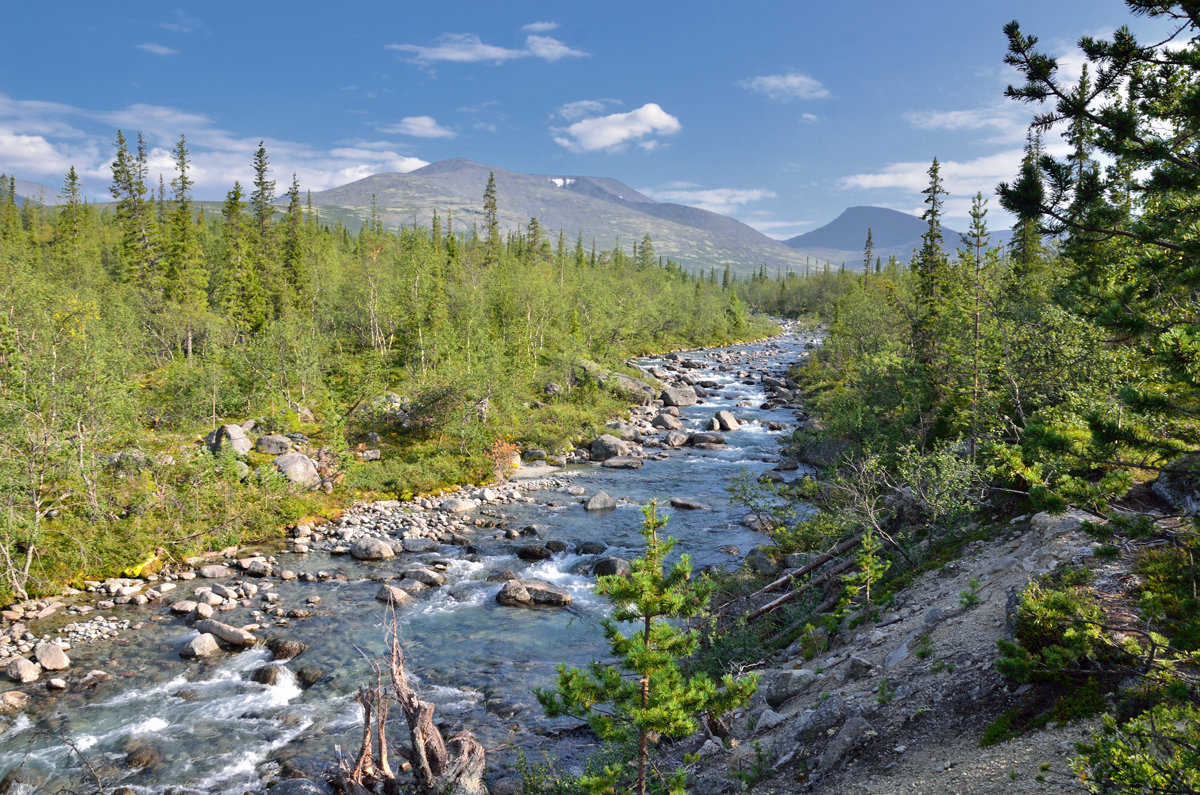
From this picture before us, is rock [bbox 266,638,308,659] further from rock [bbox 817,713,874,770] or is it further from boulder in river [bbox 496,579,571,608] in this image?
rock [bbox 817,713,874,770]

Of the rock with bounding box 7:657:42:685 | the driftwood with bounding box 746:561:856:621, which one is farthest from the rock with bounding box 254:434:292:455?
the driftwood with bounding box 746:561:856:621

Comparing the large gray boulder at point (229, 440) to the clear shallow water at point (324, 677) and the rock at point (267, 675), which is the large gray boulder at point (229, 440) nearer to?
the clear shallow water at point (324, 677)

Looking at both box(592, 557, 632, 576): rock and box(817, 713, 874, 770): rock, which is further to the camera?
box(592, 557, 632, 576): rock

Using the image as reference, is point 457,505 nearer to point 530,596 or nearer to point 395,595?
point 395,595

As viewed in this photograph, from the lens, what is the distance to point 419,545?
77.6ft

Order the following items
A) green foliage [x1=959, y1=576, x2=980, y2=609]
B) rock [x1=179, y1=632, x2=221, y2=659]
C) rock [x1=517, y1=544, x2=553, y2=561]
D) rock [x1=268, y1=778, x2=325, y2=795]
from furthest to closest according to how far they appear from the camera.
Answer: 1. rock [x1=517, y1=544, x2=553, y2=561]
2. rock [x1=179, y1=632, x2=221, y2=659]
3. rock [x1=268, y1=778, x2=325, y2=795]
4. green foliage [x1=959, y1=576, x2=980, y2=609]

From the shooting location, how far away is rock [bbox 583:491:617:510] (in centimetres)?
2794

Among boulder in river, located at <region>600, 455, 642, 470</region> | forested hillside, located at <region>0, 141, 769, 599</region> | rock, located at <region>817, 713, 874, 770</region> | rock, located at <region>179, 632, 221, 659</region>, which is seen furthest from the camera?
boulder in river, located at <region>600, 455, 642, 470</region>

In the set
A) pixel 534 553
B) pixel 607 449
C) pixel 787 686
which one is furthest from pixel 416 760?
pixel 607 449

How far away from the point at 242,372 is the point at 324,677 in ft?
85.7

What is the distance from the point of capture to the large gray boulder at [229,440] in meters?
26.9

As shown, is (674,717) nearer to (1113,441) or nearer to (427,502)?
(1113,441)

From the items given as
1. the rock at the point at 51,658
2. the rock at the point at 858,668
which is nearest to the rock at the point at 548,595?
the rock at the point at 858,668

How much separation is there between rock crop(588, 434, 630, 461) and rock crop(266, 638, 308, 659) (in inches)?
887
